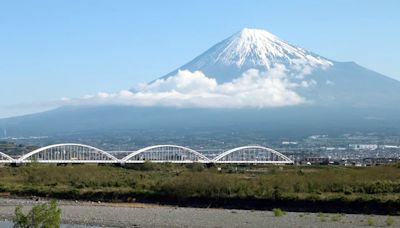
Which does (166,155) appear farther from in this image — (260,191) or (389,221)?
(389,221)

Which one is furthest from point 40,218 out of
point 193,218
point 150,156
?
point 150,156

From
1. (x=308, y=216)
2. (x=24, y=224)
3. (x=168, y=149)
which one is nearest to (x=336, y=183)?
(x=308, y=216)

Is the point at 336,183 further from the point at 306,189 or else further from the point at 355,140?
the point at 355,140

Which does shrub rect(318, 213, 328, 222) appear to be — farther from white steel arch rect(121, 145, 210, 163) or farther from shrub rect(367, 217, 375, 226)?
white steel arch rect(121, 145, 210, 163)

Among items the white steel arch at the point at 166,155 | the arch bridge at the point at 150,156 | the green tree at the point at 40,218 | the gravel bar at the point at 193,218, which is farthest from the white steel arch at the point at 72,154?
the green tree at the point at 40,218

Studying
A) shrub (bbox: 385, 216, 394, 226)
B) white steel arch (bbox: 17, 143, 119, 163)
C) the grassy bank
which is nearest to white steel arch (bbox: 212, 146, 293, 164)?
white steel arch (bbox: 17, 143, 119, 163)
